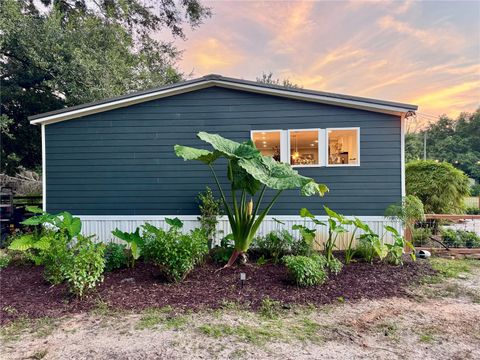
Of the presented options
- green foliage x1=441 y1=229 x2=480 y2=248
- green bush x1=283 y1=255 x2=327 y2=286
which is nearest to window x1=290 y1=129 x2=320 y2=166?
green bush x1=283 y1=255 x2=327 y2=286

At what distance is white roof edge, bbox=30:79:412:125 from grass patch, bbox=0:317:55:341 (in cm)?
444

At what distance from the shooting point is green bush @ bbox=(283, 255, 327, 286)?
12.3 ft

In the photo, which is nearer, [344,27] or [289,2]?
[289,2]

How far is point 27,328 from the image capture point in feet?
9.21

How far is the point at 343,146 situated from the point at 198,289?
431 centimetres

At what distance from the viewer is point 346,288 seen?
12.4 ft

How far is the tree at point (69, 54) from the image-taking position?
25.0 feet

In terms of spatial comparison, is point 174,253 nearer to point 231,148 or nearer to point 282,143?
point 231,148

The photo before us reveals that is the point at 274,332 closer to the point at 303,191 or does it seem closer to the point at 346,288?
the point at 346,288

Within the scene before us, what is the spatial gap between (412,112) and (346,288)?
3.86 meters

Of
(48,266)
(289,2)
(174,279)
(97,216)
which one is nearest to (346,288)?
(174,279)

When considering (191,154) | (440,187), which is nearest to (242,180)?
(191,154)

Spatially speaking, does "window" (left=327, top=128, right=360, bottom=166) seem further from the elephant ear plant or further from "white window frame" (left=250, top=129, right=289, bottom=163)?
the elephant ear plant

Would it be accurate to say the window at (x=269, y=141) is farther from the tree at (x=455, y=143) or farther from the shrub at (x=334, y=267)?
the tree at (x=455, y=143)
